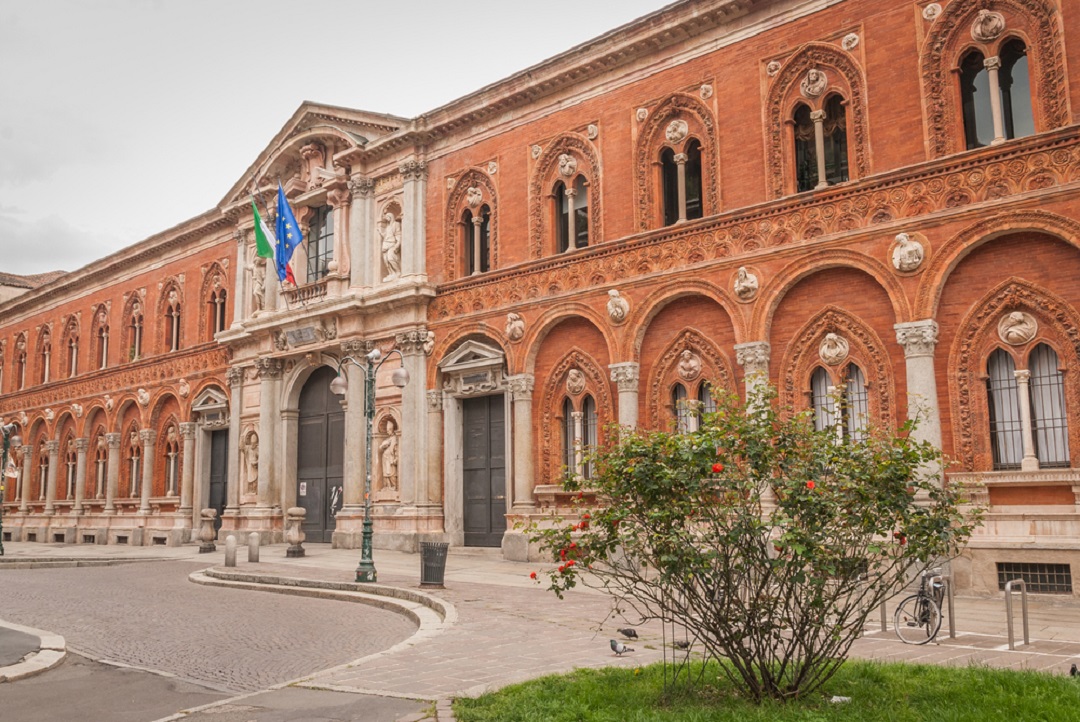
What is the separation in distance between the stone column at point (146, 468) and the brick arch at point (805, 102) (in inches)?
983

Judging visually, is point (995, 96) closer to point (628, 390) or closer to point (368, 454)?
point (628, 390)

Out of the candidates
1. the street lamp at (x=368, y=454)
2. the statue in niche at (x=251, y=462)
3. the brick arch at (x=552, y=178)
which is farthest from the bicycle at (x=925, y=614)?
the statue in niche at (x=251, y=462)

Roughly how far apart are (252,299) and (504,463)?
12087 millimetres

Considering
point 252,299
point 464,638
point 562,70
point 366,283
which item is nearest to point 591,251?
point 562,70

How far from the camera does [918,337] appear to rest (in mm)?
16219

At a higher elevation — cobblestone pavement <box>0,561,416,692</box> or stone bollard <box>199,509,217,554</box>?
stone bollard <box>199,509,217,554</box>

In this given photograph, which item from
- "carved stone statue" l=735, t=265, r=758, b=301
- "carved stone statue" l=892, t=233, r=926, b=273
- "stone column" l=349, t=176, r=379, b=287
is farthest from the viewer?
"stone column" l=349, t=176, r=379, b=287

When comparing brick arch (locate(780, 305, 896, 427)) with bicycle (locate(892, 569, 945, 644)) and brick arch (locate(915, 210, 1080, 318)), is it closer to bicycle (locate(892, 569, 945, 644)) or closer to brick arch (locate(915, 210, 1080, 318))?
brick arch (locate(915, 210, 1080, 318))

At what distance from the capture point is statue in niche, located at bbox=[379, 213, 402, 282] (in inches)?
1029

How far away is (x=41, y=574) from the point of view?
22.7m

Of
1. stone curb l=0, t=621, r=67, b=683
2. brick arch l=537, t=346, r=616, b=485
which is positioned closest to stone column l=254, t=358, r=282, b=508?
brick arch l=537, t=346, r=616, b=485

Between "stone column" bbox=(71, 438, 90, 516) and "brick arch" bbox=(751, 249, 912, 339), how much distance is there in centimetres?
2981

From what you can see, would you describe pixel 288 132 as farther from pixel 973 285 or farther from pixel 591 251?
pixel 973 285

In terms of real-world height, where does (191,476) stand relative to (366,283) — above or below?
below
